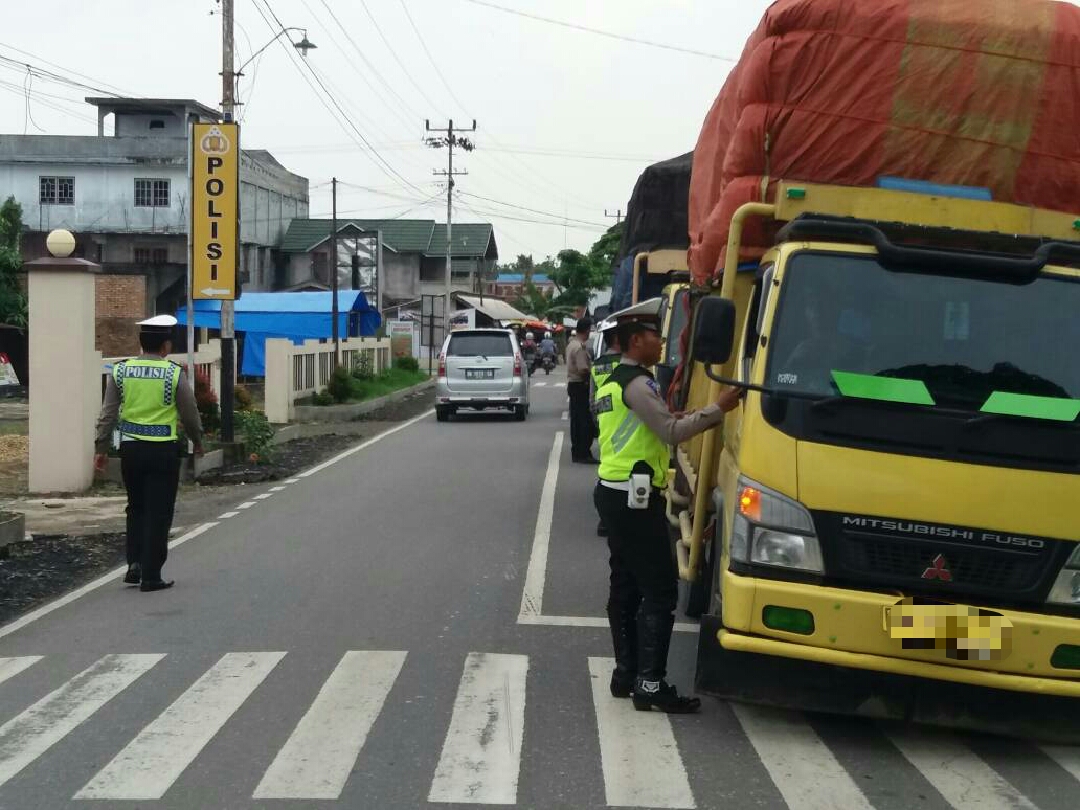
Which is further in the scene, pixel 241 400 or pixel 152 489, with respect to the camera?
pixel 241 400

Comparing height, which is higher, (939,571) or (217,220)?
(217,220)

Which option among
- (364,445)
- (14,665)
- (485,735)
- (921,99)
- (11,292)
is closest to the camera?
(485,735)

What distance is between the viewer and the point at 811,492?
581 centimetres

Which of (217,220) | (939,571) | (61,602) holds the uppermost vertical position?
(217,220)

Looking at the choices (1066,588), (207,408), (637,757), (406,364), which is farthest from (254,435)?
(406,364)

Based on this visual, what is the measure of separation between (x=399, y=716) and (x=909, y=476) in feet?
8.69

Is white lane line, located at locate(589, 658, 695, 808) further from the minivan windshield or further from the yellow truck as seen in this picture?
the minivan windshield

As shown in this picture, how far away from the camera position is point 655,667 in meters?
6.50

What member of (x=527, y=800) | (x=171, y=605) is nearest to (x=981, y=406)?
(x=527, y=800)

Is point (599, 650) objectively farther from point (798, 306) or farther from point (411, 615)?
point (798, 306)

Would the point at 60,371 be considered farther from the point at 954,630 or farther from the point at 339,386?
the point at 339,386

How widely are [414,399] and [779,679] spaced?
31905mm

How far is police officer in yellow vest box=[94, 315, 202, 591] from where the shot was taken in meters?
9.62

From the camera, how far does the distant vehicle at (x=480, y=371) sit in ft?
86.7
